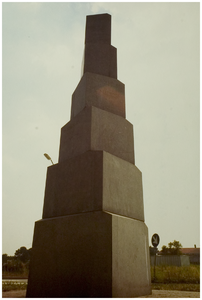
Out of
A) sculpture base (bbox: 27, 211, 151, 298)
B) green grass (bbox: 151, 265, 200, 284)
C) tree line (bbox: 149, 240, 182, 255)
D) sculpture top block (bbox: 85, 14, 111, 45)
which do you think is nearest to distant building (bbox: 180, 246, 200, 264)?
tree line (bbox: 149, 240, 182, 255)

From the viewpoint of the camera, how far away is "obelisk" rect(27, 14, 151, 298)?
4613 mm

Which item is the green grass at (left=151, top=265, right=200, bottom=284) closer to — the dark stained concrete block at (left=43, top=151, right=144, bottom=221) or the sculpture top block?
the dark stained concrete block at (left=43, top=151, right=144, bottom=221)

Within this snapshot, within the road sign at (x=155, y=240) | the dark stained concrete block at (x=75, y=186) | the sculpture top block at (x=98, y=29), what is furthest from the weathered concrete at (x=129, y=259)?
the sculpture top block at (x=98, y=29)

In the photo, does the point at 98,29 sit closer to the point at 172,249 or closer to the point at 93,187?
the point at 93,187

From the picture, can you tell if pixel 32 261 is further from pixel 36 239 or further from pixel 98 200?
pixel 98 200

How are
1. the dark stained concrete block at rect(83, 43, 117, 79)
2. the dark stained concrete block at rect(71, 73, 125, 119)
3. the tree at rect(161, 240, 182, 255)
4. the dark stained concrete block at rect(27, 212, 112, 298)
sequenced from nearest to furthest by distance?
the dark stained concrete block at rect(27, 212, 112, 298)
the dark stained concrete block at rect(71, 73, 125, 119)
the dark stained concrete block at rect(83, 43, 117, 79)
the tree at rect(161, 240, 182, 255)

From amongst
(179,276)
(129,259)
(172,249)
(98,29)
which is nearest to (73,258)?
(129,259)

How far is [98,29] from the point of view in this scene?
8977 mm

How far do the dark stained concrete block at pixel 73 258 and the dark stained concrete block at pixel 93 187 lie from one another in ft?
1.31

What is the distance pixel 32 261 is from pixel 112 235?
2576mm

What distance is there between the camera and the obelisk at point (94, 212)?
4613mm

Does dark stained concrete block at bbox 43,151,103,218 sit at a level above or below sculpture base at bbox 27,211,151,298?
above

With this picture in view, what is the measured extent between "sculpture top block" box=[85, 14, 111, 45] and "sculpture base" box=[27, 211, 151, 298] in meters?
7.09

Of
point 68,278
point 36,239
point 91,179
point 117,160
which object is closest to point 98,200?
point 91,179
